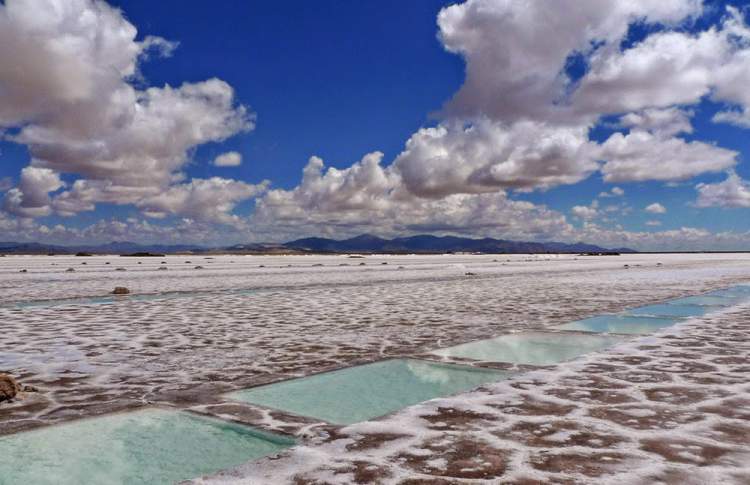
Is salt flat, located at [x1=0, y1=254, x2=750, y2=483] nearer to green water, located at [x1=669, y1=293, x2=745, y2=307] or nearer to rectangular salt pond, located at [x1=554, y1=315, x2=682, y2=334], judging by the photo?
rectangular salt pond, located at [x1=554, y1=315, x2=682, y2=334]

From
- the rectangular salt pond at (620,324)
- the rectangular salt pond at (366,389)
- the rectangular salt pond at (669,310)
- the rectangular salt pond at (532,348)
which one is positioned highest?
the rectangular salt pond at (669,310)

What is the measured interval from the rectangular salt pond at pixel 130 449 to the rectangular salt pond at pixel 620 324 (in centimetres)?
833

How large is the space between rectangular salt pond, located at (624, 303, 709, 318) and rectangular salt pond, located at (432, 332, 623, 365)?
14.3ft

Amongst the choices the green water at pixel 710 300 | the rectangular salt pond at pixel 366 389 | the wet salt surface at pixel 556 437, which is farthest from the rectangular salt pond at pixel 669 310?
the rectangular salt pond at pixel 366 389

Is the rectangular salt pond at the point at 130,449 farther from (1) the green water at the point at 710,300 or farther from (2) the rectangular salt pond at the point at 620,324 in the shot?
(1) the green water at the point at 710,300

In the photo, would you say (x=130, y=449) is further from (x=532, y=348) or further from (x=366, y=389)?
(x=532, y=348)

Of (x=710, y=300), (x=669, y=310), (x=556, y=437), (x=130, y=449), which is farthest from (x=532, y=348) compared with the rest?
(x=710, y=300)

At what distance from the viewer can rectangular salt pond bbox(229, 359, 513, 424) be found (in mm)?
5922

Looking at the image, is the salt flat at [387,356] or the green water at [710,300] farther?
the green water at [710,300]

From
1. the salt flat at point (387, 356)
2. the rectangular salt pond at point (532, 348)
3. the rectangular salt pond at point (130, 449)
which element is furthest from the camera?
the rectangular salt pond at point (532, 348)

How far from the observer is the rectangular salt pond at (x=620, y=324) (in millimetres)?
11406

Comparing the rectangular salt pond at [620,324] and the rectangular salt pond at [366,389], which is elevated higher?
the rectangular salt pond at [620,324]

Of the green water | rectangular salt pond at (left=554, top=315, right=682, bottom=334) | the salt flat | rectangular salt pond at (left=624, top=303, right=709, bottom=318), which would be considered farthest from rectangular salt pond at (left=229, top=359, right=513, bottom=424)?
the green water

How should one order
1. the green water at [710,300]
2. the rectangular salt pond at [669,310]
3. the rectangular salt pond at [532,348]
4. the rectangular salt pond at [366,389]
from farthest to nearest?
the green water at [710,300], the rectangular salt pond at [669,310], the rectangular salt pond at [532,348], the rectangular salt pond at [366,389]
